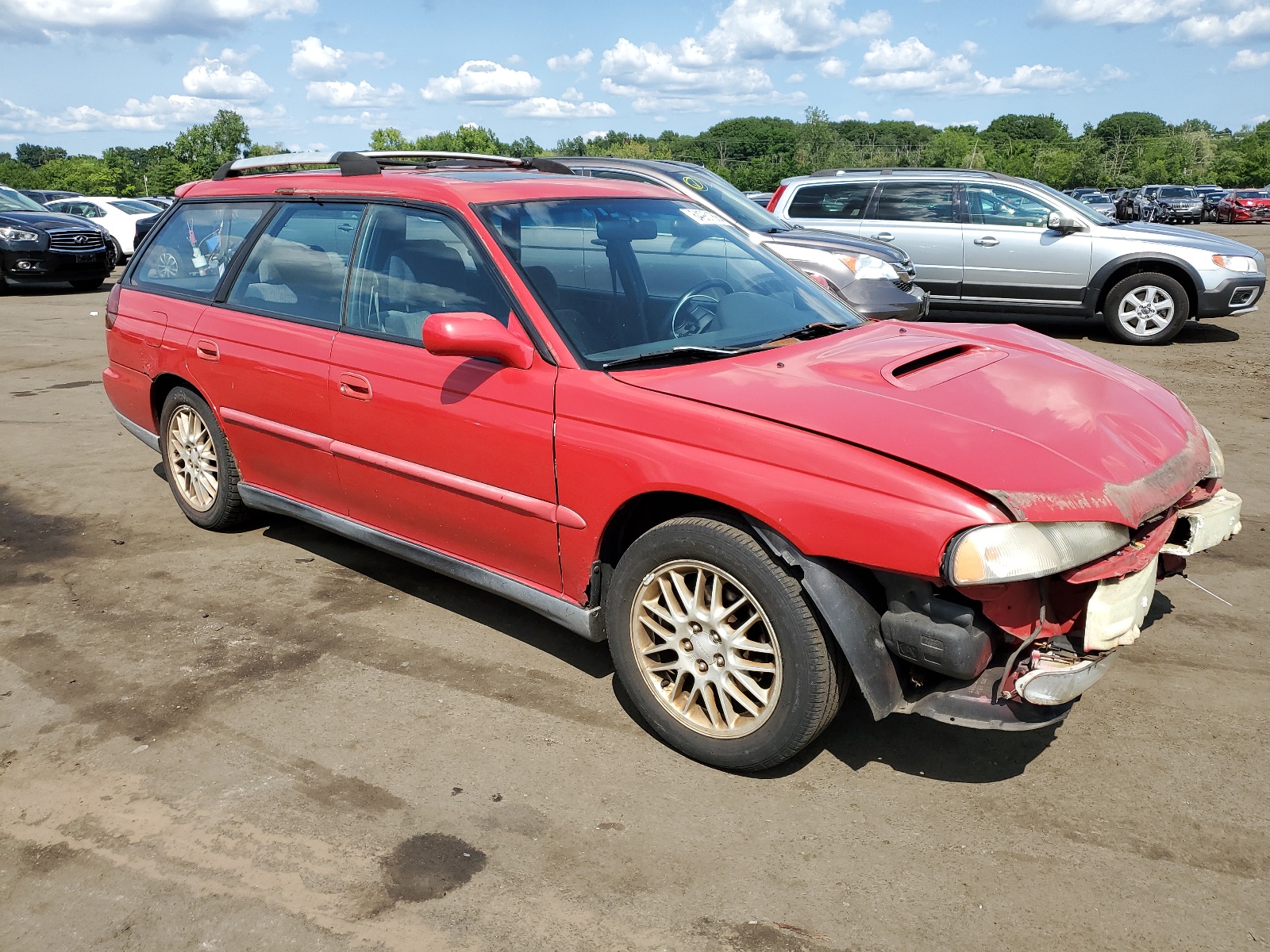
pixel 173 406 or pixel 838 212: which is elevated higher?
pixel 838 212

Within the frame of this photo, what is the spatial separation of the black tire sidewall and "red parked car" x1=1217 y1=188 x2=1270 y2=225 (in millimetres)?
35136

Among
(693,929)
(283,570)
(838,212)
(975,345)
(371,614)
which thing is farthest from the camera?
(838,212)

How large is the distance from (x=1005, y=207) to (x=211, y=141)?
316ft

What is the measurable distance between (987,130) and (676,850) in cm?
17335

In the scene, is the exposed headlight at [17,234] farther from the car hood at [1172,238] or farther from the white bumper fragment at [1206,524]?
the white bumper fragment at [1206,524]

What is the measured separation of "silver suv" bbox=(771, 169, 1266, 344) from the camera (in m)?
10.6

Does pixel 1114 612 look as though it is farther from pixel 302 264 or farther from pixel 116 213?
pixel 116 213

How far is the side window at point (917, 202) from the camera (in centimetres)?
1146

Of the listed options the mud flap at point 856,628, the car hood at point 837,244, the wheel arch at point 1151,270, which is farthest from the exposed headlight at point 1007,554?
the wheel arch at point 1151,270

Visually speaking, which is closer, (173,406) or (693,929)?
(693,929)

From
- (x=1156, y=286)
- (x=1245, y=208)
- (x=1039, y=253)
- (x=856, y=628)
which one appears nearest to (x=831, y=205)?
(x=1039, y=253)

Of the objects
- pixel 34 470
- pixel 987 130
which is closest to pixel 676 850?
pixel 34 470

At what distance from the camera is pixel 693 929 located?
Answer: 8.05 ft

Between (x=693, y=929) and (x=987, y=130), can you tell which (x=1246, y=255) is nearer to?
(x=693, y=929)
